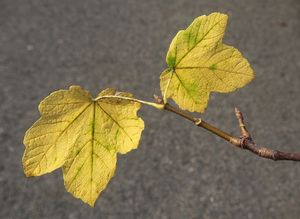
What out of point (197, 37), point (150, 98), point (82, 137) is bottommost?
point (150, 98)

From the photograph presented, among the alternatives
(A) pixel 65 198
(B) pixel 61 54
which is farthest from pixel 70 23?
(A) pixel 65 198

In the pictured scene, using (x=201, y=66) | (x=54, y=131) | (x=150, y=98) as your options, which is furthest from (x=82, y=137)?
(x=150, y=98)

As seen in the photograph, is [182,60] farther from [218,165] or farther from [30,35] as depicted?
[30,35]

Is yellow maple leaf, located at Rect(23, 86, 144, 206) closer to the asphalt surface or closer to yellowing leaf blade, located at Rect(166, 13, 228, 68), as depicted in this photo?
yellowing leaf blade, located at Rect(166, 13, 228, 68)

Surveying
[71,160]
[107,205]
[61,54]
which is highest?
[71,160]

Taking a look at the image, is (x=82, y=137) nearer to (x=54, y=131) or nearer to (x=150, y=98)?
(x=54, y=131)

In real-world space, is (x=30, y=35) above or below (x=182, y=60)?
below

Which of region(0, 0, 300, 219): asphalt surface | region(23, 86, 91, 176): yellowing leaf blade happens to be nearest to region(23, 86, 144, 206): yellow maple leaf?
region(23, 86, 91, 176): yellowing leaf blade

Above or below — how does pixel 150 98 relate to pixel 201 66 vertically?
below

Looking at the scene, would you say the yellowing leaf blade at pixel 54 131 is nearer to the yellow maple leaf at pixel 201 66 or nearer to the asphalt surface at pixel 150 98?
the yellow maple leaf at pixel 201 66
